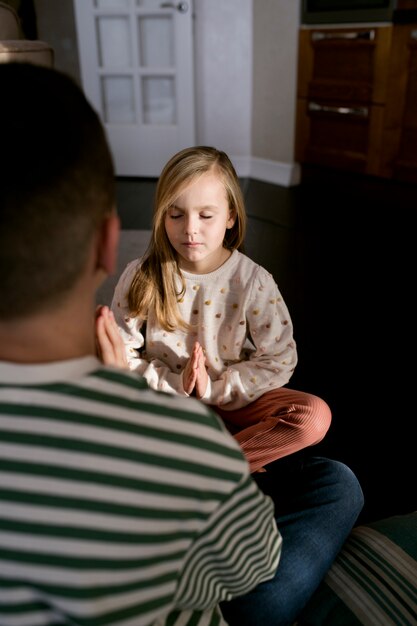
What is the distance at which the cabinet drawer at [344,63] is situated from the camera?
2.96 m

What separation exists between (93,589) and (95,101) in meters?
4.04

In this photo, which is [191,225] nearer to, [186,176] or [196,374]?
[186,176]

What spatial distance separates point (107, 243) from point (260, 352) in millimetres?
715

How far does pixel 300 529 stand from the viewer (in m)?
→ 0.85

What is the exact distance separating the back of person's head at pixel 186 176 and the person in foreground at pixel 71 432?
626mm

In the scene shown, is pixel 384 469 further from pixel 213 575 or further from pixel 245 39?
pixel 245 39

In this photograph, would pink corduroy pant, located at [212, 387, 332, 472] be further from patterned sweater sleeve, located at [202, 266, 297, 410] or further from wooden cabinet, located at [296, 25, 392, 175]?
wooden cabinet, located at [296, 25, 392, 175]

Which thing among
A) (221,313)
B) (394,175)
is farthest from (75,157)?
(394,175)

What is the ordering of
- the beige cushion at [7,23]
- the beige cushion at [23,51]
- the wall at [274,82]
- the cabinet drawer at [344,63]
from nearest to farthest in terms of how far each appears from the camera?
the beige cushion at [23,51]
the beige cushion at [7,23]
the cabinet drawer at [344,63]
the wall at [274,82]

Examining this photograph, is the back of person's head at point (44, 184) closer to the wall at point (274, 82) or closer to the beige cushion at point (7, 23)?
the beige cushion at point (7, 23)

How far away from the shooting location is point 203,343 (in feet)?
3.85

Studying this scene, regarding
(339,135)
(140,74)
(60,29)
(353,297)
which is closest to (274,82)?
(339,135)

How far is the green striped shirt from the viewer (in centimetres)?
42

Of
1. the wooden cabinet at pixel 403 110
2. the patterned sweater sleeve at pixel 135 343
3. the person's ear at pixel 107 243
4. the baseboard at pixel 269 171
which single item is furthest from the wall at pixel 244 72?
the person's ear at pixel 107 243
